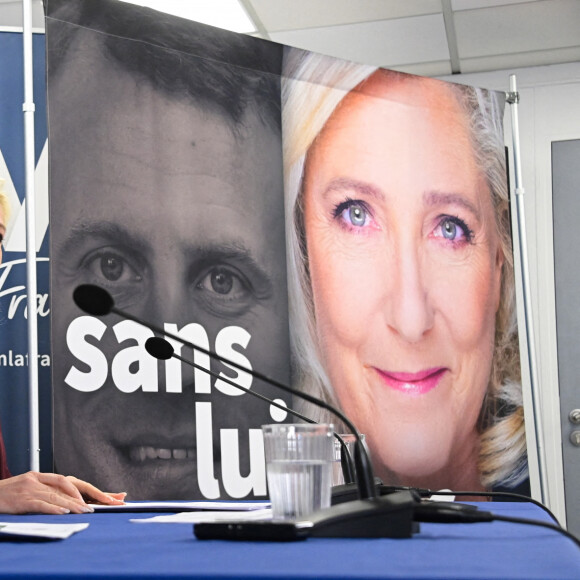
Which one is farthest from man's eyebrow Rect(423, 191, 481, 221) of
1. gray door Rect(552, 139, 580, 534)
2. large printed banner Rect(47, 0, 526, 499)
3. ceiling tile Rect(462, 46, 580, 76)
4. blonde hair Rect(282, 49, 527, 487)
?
ceiling tile Rect(462, 46, 580, 76)

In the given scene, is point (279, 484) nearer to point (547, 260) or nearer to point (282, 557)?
point (282, 557)

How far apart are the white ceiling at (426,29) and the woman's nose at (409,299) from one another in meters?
1.33

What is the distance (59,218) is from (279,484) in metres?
1.43

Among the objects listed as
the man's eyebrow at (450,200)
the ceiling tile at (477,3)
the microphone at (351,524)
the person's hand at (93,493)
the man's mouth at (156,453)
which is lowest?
the man's mouth at (156,453)

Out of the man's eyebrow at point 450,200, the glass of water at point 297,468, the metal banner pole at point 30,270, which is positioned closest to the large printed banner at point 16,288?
the metal banner pole at point 30,270

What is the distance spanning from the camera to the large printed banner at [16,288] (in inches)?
100

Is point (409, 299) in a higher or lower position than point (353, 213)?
lower

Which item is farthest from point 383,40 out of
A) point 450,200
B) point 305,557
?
point 305,557

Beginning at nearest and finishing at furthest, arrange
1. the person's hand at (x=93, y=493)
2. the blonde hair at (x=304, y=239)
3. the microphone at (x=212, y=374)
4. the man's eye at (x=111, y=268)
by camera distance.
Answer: the microphone at (x=212, y=374)
the person's hand at (x=93, y=493)
the man's eye at (x=111, y=268)
the blonde hair at (x=304, y=239)

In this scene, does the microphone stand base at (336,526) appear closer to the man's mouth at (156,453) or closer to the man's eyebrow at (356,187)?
the man's mouth at (156,453)

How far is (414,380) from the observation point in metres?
2.74

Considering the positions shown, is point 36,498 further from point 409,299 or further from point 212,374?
point 409,299

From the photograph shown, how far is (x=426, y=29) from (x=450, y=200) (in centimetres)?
119

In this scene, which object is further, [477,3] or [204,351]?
[477,3]
